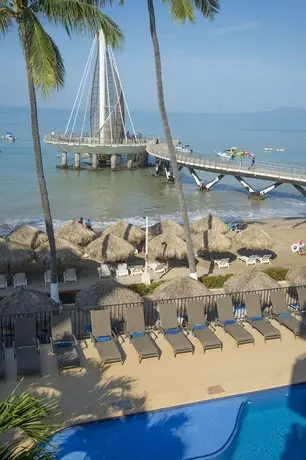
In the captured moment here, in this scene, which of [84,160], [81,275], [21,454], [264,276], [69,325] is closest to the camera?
[21,454]

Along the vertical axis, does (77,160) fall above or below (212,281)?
above

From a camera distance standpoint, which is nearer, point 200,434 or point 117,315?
point 200,434

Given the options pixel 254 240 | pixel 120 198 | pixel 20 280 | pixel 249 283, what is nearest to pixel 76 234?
pixel 20 280

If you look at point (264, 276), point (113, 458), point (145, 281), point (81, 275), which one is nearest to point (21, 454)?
point (113, 458)

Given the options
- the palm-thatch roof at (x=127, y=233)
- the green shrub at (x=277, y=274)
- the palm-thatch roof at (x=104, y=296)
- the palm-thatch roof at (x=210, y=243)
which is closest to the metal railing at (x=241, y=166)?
the palm-thatch roof at (x=210, y=243)

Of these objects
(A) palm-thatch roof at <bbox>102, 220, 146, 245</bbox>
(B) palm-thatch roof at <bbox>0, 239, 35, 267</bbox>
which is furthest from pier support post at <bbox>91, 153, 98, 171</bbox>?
(B) palm-thatch roof at <bbox>0, 239, 35, 267</bbox>

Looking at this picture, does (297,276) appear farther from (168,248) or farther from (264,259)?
(168,248)

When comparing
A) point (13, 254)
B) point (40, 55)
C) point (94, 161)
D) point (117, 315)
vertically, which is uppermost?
point (40, 55)

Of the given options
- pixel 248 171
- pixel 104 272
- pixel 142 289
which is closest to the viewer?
pixel 142 289

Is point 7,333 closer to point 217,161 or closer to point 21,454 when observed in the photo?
point 21,454
